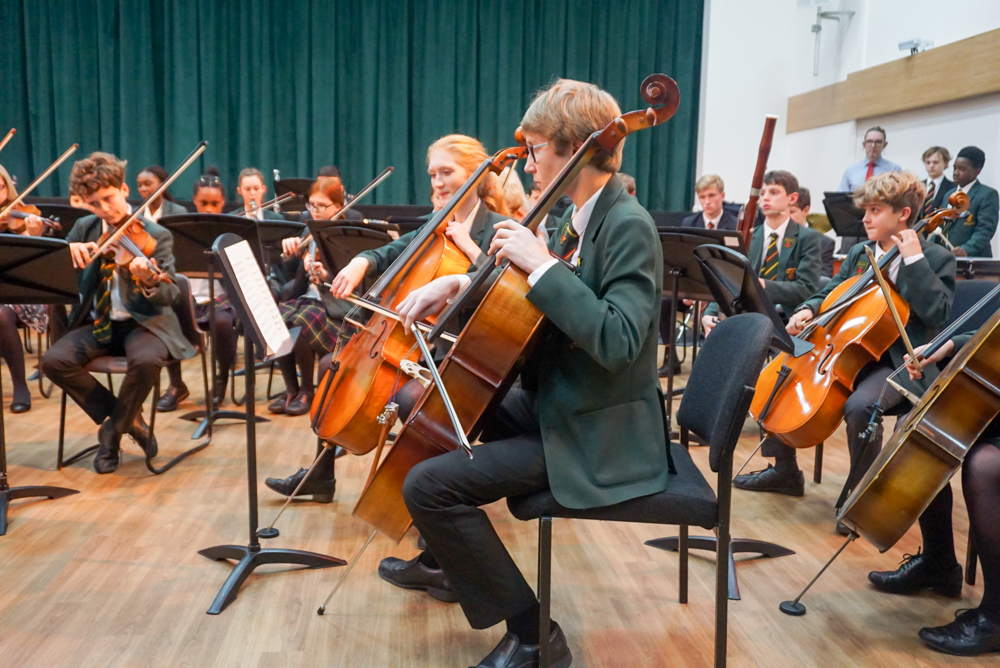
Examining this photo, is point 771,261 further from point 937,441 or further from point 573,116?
point 573,116

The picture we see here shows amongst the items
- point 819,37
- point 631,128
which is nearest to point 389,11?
point 819,37

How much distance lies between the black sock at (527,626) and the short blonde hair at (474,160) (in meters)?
1.37

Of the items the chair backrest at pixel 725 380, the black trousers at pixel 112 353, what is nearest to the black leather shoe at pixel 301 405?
the black trousers at pixel 112 353

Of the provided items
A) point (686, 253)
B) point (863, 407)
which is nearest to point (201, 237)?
point (686, 253)

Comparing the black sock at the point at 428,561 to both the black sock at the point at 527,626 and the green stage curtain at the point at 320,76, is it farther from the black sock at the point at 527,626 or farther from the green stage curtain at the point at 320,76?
the green stage curtain at the point at 320,76

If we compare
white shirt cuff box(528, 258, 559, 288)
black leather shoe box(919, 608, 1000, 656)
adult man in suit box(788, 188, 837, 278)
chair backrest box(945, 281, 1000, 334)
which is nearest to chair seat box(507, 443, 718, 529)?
white shirt cuff box(528, 258, 559, 288)

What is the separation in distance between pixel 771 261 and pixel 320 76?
566cm

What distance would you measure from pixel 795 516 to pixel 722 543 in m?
1.30

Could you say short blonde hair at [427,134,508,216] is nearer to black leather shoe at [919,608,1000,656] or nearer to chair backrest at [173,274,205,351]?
chair backrest at [173,274,205,351]

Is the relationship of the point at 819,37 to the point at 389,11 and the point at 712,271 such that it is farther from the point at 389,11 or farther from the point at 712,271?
the point at 712,271

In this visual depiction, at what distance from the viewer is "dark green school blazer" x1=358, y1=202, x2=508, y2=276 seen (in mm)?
2473

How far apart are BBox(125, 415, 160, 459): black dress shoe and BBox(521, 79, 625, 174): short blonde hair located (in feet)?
7.41

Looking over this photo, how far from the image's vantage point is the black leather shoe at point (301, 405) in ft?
13.1

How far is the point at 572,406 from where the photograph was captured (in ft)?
5.16
